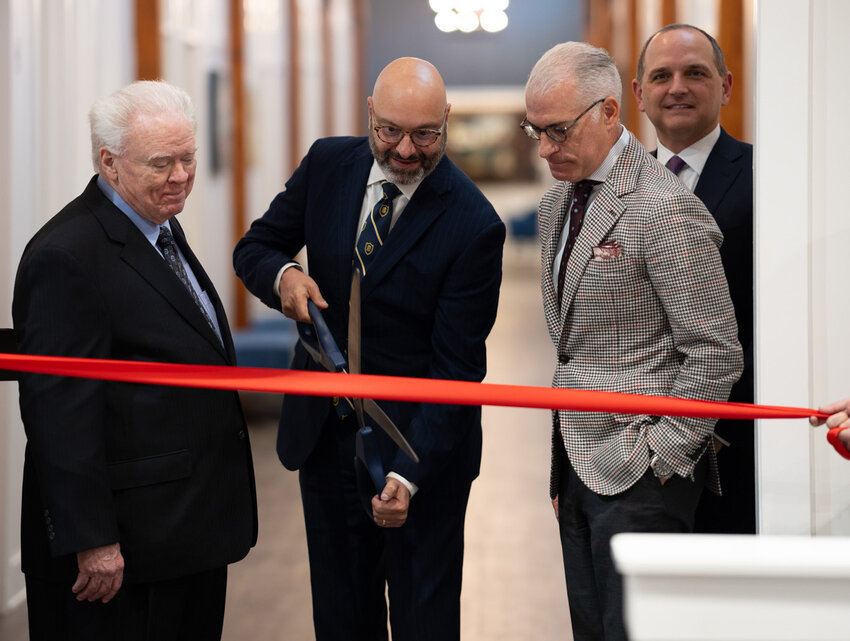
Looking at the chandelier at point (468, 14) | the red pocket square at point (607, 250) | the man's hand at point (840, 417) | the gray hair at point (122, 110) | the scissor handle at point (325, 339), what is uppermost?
the chandelier at point (468, 14)

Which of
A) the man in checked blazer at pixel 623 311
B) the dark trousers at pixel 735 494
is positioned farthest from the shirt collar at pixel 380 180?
the dark trousers at pixel 735 494

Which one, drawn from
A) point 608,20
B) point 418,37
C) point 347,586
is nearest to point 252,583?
point 347,586

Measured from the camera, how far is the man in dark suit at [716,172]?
2.77 metres

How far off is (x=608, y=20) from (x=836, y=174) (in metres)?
17.3

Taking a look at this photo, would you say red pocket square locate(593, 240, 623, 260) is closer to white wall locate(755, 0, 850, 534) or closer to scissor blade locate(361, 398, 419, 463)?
white wall locate(755, 0, 850, 534)

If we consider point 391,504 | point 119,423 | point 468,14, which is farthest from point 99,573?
point 468,14

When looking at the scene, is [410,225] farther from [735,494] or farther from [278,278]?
[735,494]

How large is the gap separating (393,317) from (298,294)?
10.9 inches

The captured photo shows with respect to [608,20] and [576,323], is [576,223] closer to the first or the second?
[576,323]

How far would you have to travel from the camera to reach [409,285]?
8.59 ft

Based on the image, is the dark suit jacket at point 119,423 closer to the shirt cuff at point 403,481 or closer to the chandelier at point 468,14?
the shirt cuff at point 403,481

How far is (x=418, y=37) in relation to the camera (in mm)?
21891

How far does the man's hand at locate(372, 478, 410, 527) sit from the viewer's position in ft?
8.32

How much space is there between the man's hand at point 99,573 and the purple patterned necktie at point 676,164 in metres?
1.87
